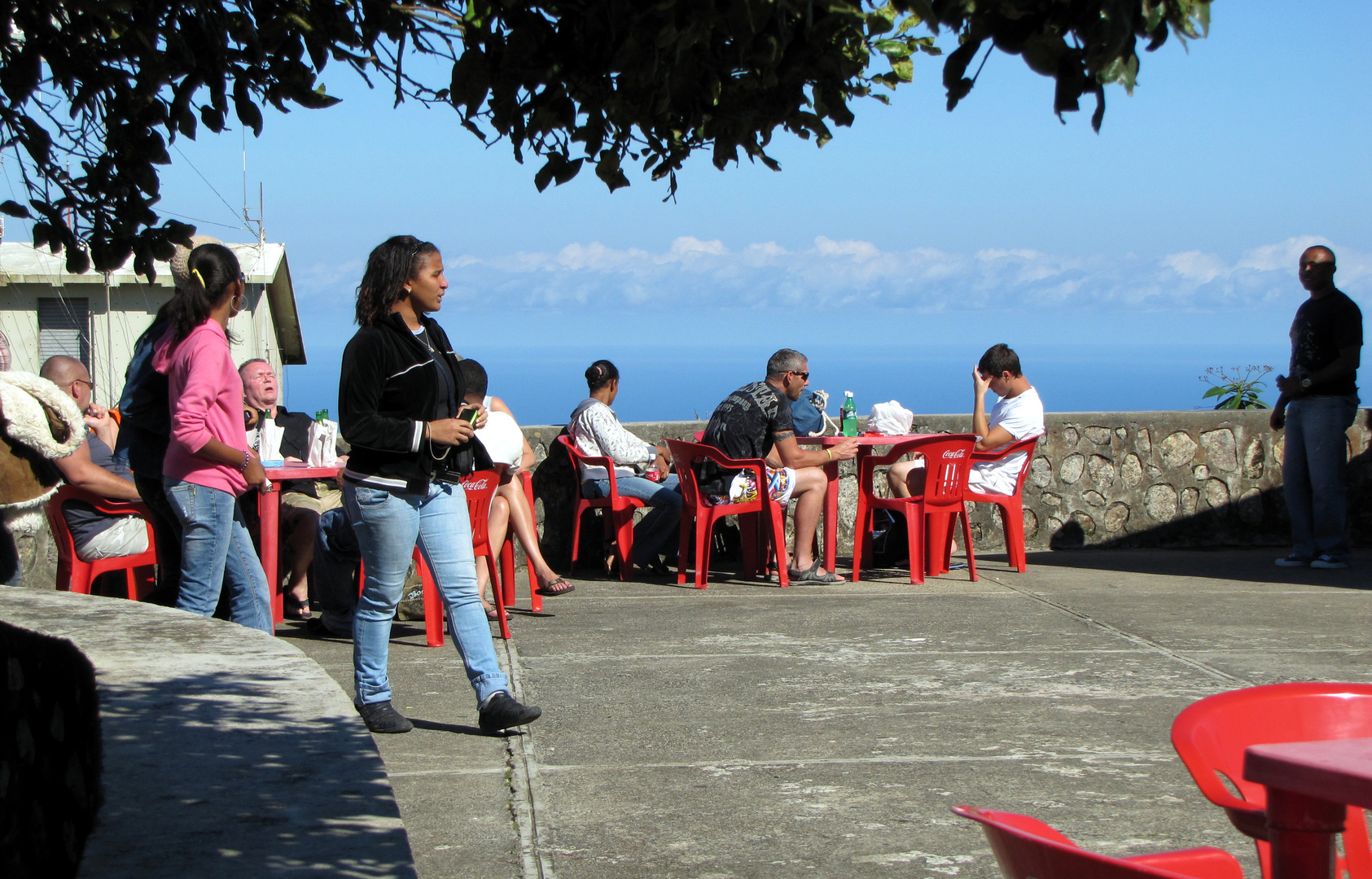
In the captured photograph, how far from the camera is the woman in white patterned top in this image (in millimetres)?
8430

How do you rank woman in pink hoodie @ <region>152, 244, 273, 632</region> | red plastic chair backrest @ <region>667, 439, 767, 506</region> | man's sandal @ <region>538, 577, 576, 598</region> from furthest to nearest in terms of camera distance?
red plastic chair backrest @ <region>667, 439, 767, 506</region> < man's sandal @ <region>538, 577, 576, 598</region> < woman in pink hoodie @ <region>152, 244, 273, 632</region>

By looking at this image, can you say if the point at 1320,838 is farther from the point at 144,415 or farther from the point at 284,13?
the point at 144,415

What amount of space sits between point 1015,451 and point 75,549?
19.1 feet

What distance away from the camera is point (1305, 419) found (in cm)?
859

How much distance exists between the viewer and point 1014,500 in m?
8.67

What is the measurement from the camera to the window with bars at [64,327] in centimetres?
1844

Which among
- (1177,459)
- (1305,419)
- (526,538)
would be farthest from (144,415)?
(1177,459)

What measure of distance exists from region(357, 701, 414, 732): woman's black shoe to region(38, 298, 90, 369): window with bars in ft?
52.5

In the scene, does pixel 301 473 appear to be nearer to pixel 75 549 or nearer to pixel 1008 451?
pixel 75 549

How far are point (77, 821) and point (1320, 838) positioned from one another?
2802 millimetres

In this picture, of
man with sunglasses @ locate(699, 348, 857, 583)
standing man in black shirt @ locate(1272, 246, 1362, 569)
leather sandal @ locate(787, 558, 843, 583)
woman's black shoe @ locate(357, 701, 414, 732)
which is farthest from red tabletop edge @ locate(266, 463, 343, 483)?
standing man in black shirt @ locate(1272, 246, 1362, 569)

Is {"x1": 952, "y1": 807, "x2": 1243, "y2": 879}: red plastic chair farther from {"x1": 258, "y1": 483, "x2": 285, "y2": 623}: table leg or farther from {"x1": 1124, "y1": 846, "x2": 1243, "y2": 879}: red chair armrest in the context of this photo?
{"x1": 258, "y1": 483, "x2": 285, "y2": 623}: table leg

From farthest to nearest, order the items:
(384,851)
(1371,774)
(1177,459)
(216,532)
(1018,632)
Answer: (1177,459) → (1018,632) → (216,532) → (384,851) → (1371,774)

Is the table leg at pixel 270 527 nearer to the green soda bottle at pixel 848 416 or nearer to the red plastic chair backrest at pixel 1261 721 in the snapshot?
the green soda bottle at pixel 848 416
